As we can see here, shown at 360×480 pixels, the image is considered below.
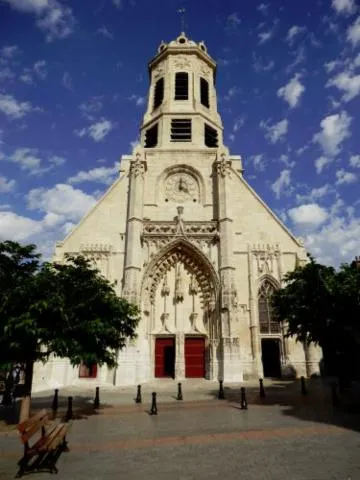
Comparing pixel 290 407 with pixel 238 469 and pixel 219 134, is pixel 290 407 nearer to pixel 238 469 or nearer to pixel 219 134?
pixel 238 469

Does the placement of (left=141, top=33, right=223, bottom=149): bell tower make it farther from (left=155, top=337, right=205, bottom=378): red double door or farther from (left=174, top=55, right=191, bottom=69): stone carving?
(left=155, top=337, right=205, bottom=378): red double door

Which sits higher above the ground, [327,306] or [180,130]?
[180,130]

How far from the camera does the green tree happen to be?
8789 millimetres

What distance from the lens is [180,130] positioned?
28.4m

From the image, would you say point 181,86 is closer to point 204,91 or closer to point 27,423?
point 204,91

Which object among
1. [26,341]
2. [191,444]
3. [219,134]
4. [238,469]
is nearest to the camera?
[238,469]

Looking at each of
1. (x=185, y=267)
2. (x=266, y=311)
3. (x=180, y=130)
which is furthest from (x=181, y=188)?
(x=266, y=311)

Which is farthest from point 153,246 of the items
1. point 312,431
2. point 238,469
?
point 238,469

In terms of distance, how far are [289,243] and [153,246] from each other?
30.0ft

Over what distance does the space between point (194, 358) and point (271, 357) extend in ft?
16.2

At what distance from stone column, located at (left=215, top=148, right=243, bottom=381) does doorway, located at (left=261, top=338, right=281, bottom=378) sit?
9.29 ft

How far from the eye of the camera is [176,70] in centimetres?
Result: 3109

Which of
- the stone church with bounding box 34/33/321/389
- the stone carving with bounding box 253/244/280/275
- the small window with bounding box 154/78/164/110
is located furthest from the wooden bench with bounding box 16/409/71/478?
the small window with bounding box 154/78/164/110

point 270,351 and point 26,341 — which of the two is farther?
point 270,351
